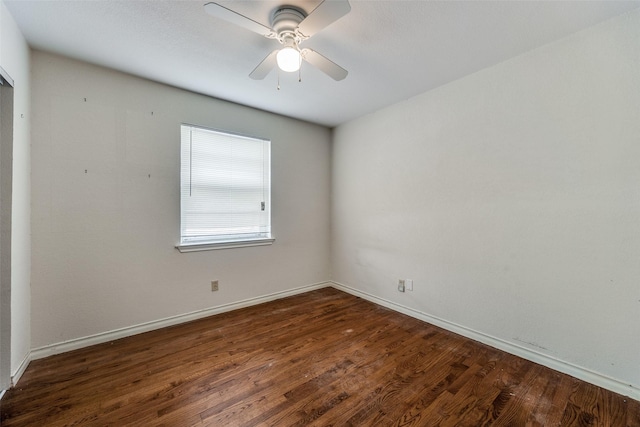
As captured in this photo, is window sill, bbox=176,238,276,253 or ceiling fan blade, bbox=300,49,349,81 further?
window sill, bbox=176,238,276,253

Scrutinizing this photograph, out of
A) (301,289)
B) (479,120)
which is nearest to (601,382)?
(479,120)

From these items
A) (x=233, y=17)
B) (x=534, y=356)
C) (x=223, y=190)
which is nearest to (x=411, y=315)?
(x=534, y=356)

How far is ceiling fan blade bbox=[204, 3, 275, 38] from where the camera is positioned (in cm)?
132

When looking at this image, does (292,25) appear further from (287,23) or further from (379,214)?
(379,214)

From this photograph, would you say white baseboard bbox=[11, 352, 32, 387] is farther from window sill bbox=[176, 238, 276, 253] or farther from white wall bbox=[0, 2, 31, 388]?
window sill bbox=[176, 238, 276, 253]

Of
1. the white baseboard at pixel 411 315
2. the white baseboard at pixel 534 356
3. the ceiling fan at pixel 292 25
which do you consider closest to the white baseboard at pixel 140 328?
the white baseboard at pixel 411 315

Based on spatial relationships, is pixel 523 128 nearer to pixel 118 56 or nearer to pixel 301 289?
pixel 301 289

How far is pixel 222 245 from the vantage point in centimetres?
295

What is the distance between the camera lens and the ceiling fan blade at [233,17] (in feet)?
4.32

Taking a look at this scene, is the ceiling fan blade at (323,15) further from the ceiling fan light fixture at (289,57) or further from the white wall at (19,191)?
the white wall at (19,191)

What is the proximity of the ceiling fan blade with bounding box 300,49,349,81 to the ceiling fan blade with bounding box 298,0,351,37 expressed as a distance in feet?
0.41

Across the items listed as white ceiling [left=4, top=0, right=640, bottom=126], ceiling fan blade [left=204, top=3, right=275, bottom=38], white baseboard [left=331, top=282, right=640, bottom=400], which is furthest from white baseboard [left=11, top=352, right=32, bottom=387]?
white baseboard [left=331, top=282, right=640, bottom=400]

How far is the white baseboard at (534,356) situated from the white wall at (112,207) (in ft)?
6.51

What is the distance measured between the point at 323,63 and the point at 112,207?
220cm
